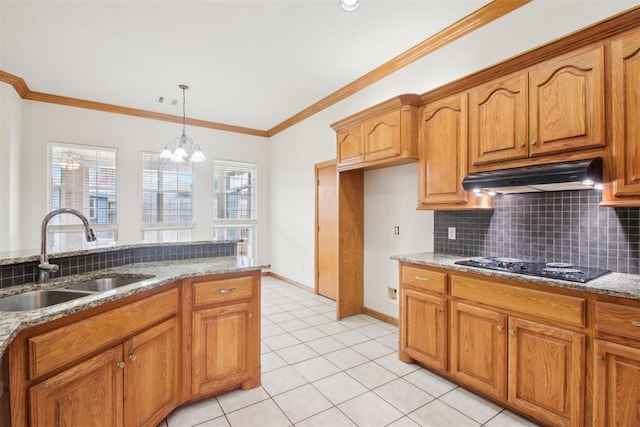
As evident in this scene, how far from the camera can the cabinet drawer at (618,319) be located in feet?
4.87

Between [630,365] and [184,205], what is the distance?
5634mm

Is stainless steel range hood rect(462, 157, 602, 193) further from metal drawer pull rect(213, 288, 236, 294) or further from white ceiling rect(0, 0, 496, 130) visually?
metal drawer pull rect(213, 288, 236, 294)

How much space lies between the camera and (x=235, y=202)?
5973mm

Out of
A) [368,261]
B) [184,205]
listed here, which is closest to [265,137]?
[184,205]

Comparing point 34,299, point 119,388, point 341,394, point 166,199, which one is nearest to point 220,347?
point 119,388

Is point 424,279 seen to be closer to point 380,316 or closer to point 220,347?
point 380,316

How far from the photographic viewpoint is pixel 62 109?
4430mm

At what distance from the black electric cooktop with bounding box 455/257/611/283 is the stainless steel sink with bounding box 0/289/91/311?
8.55 feet

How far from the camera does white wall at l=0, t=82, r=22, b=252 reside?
3635 mm

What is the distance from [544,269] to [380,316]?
84.0 inches

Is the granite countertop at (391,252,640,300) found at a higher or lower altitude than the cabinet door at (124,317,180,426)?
higher

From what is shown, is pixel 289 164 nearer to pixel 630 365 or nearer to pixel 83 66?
pixel 83 66

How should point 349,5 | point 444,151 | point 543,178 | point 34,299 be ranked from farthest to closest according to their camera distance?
point 444,151 < point 349,5 < point 543,178 < point 34,299

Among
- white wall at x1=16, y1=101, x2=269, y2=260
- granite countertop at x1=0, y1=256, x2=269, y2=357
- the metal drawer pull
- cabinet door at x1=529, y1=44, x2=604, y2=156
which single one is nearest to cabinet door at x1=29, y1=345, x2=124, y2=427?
granite countertop at x1=0, y1=256, x2=269, y2=357
